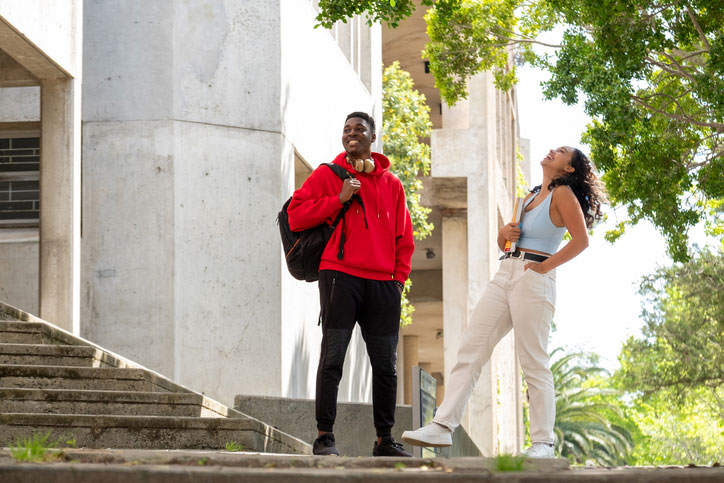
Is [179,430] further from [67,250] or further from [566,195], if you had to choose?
[67,250]

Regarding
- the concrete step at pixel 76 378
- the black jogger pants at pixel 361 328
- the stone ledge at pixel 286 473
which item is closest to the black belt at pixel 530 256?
the black jogger pants at pixel 361 328

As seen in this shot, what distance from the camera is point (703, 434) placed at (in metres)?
59.2

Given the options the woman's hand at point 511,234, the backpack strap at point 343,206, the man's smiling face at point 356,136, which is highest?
the man's smiling face at point 356,136

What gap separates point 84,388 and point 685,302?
25.9 m

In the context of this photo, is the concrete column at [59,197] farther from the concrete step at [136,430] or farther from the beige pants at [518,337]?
the beige pants at [518,337]

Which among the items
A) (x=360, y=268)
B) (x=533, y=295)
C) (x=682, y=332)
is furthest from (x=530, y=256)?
(x=682, y=332)

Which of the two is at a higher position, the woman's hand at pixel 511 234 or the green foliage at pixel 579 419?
the woman's hand at pixel 511 234

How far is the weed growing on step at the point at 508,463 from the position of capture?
12.0 ft

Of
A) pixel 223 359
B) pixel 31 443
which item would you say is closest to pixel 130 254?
pixel 223 359

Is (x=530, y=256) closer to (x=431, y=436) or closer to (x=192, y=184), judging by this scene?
(x=431, y=436)

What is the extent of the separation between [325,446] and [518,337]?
1.18 metres

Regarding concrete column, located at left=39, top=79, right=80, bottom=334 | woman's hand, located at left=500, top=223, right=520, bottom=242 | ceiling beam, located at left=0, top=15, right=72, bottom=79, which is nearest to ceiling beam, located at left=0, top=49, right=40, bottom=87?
ceiling beam, located at left=0, top=15, right=72, bottom=79

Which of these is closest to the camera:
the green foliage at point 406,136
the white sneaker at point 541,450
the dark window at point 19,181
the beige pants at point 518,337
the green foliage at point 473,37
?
the white sneaker at point 541,450

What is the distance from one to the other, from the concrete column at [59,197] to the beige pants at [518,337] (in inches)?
217
